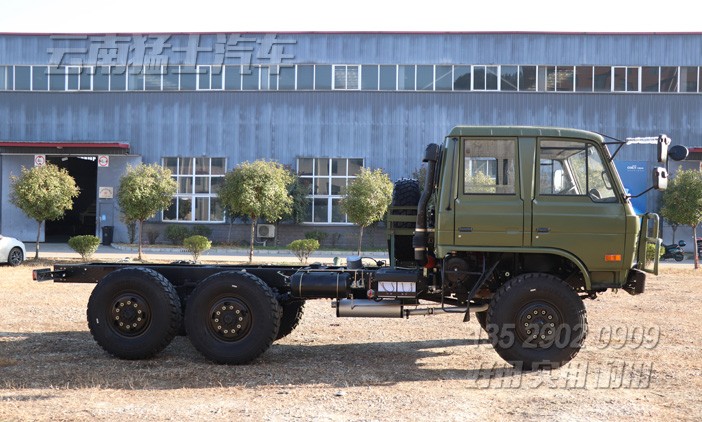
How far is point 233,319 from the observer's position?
8.84 meters

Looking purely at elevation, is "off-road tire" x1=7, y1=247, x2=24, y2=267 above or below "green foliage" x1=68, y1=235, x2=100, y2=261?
below

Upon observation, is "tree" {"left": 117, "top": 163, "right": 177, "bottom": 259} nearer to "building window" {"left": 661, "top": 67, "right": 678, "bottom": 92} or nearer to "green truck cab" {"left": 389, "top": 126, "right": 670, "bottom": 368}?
"green truck cab" {"left": 389, "top": 126, "right": 670, "bottom": 368}

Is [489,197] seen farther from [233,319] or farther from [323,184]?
[323,184]

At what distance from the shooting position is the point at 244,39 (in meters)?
40.5

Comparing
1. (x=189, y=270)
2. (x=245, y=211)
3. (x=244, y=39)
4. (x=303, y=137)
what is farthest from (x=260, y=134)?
(x=189, y=270)

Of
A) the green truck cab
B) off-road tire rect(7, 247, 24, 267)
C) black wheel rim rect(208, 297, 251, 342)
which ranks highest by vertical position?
the green truck cab

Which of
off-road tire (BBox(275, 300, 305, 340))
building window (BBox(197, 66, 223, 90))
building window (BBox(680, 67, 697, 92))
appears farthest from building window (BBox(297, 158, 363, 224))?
off-road tire (BBox(275, 300, 305, 340))

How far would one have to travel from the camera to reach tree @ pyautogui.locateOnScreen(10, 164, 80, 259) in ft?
91.2

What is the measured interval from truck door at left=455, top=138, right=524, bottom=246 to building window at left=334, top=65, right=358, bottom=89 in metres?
32.1

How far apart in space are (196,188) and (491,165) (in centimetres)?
3398

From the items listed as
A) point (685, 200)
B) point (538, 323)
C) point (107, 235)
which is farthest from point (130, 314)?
point (107, 235)

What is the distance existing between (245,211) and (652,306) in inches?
734

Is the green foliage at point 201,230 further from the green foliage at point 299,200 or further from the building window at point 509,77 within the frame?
the building window at point 509,77

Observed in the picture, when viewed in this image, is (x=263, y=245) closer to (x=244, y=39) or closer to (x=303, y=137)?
(x=303, y=137)
